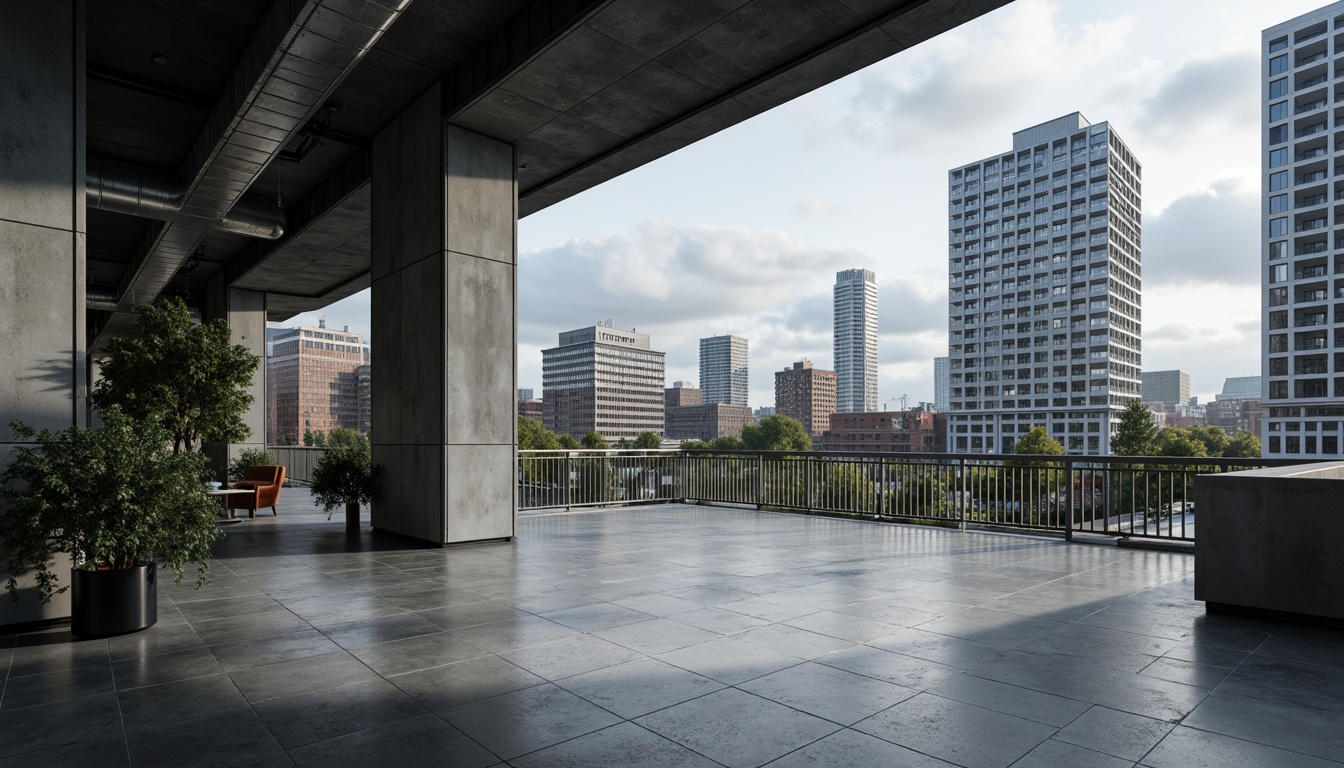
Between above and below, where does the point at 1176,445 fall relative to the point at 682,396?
below

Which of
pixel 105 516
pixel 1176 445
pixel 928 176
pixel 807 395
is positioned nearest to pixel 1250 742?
pixel 105 516

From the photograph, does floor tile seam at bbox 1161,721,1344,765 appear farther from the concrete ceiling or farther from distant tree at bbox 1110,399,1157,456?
distant tree at bbox 1110,399,1157,456

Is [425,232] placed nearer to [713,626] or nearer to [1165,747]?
[713,626]

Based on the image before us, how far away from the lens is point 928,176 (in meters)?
130

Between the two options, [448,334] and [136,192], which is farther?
[136,192]

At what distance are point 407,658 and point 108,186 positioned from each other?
9767 millimetres

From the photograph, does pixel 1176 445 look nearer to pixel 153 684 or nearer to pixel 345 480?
pixel 345 480

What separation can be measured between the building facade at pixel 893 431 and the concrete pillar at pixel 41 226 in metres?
118

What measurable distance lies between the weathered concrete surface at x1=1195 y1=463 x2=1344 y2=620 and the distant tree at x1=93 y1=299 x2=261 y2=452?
12033mm

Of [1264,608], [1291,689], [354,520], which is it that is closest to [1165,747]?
[1291,689]

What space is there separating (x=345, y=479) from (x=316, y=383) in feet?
358

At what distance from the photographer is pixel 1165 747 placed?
296cm

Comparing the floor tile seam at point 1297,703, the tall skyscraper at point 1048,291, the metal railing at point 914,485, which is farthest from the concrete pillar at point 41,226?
the tall skyscraper at point 1048,291

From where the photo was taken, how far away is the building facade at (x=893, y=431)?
120m
